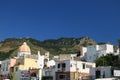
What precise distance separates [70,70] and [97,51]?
27710 mm

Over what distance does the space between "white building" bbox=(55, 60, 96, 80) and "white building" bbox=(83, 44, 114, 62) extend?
2156cm

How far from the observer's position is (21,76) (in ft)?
271

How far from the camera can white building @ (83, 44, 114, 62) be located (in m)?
96.6

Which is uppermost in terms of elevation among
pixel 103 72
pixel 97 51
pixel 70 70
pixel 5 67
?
pixel 97 51

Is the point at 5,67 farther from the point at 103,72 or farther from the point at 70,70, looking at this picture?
the point at 103,72

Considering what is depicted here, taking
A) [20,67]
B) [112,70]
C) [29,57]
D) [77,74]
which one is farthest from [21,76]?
[112,70]

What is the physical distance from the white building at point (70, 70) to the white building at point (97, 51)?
70.7 ft

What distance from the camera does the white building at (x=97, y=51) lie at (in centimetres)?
9662

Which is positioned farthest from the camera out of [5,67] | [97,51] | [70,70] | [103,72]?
[97,51]

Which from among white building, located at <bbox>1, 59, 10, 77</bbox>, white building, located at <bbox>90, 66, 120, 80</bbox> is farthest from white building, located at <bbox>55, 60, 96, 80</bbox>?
white building, located at <bbox>1, 59, 10, 77</bbox>

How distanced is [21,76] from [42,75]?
24.0 feet

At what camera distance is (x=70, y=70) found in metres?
72.6

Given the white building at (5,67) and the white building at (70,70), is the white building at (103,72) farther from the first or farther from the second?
the white building at (5,67)

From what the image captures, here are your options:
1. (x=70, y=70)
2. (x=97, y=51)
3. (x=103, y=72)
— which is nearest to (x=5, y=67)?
(x=70, y=70)
